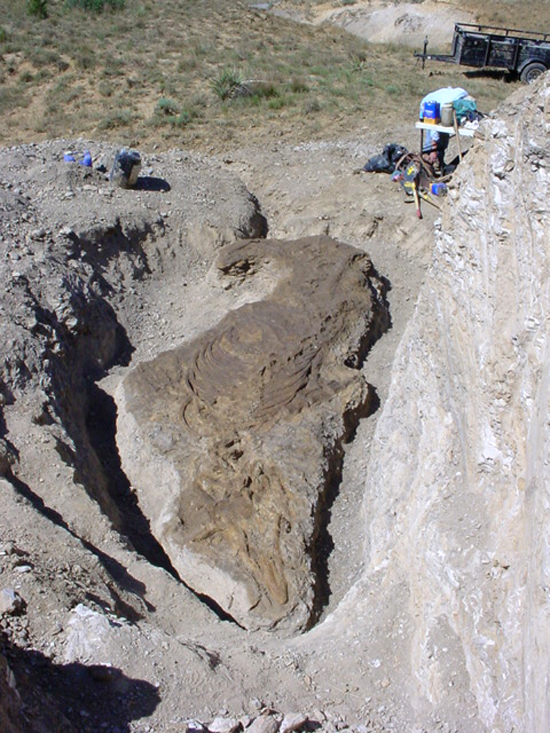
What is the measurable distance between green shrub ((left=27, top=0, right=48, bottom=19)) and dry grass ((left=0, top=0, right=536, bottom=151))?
19 centimetres

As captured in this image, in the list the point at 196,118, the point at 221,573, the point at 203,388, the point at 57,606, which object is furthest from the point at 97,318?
the point at 196,118

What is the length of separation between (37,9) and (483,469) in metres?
23.5

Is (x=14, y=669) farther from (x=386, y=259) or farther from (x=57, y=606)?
(x=386, y=259)

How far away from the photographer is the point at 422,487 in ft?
21.9

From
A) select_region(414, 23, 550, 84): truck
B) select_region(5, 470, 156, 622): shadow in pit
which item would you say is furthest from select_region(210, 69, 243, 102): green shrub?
select_region(5, 470, 156, 622): shadow in pit

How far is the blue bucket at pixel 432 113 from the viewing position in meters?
11.6

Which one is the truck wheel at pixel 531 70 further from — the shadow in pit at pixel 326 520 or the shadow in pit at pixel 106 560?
the shadow in pit at pixel 106 560

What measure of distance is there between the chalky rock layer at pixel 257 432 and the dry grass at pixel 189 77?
7.08m

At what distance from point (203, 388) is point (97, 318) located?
7.85 feet

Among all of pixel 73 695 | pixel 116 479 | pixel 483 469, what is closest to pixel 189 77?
pixel 116 479

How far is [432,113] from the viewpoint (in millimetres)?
11586

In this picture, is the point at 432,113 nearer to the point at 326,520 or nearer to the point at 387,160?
the point at 387,160

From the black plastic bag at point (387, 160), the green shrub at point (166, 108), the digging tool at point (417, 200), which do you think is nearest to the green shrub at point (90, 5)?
the green shrub at point (166, 108)

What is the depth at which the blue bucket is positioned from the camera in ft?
38.0
